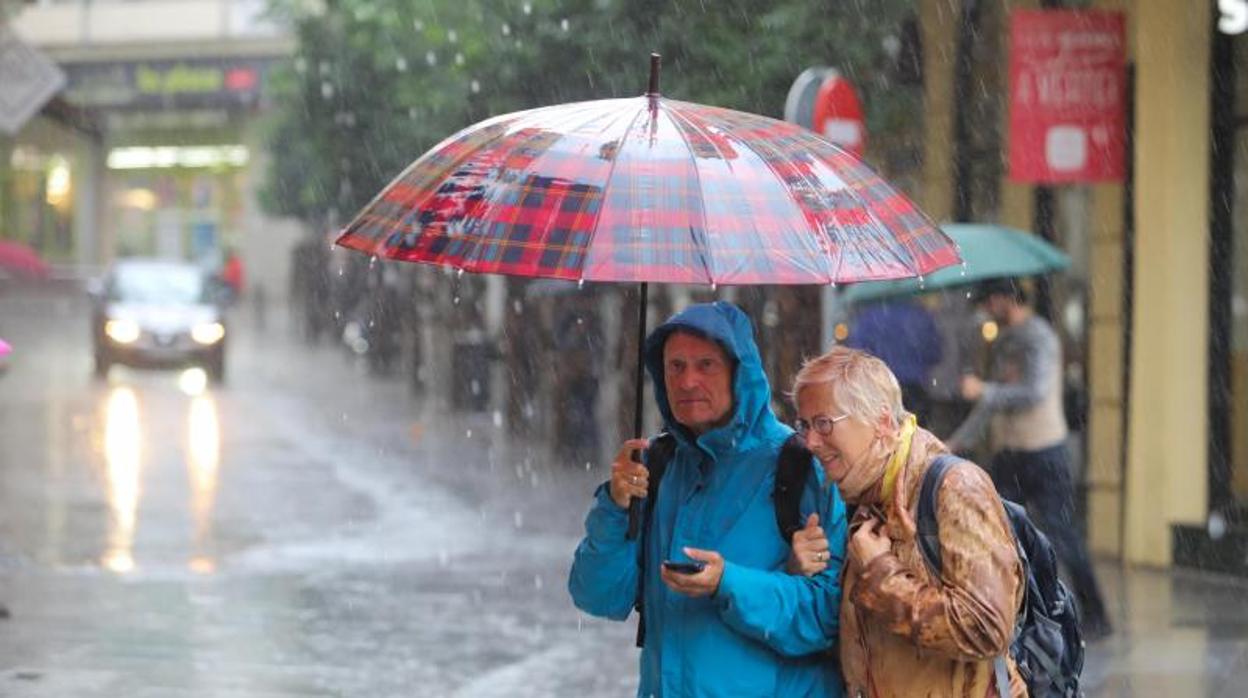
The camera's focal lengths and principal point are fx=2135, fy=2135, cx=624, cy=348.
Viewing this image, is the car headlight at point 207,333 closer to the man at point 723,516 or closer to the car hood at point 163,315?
the car hood at point 163,315

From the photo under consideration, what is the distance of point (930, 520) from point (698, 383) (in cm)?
59

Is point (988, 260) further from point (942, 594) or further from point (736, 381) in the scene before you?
point (942, 594)

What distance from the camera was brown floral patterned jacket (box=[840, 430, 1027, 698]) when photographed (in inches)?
143

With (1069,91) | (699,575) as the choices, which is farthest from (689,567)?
(1069,91)

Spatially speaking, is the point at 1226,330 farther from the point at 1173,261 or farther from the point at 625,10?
the point at 625,10

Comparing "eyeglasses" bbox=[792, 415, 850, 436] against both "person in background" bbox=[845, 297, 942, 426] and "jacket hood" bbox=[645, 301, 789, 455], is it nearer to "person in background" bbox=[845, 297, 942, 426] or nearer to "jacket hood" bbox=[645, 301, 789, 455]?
"jacket hood" bbox=[645, 301, 789, 455]

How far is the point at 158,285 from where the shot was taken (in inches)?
1228

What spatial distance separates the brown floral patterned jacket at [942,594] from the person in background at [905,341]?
7.35 meters

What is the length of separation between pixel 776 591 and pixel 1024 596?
0.46 meters

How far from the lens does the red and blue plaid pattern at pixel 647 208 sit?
4074 mm

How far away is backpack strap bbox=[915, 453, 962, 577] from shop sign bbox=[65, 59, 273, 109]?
60.5 meters

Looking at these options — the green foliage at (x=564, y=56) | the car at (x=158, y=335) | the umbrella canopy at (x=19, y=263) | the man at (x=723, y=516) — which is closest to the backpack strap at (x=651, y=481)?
the man at (x=723, y=516)

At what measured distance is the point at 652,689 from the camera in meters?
4.21

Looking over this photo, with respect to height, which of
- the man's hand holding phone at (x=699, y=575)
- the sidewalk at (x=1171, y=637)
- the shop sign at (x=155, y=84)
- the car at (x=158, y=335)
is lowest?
the sidewalk at (x=1171, y=637)
